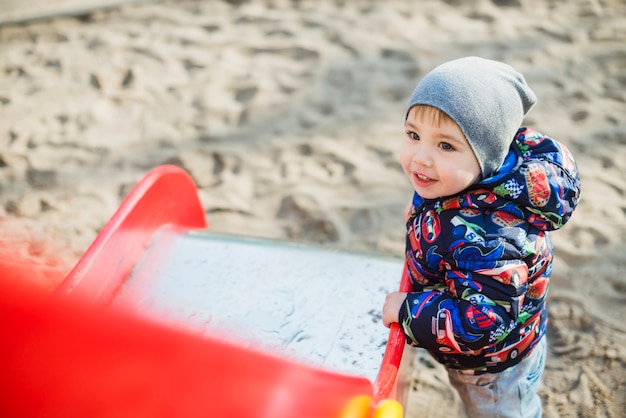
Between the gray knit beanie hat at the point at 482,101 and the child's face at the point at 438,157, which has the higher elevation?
the gray knit beanie hat at the point at 482,101

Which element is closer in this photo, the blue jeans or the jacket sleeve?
the jacket sleeve

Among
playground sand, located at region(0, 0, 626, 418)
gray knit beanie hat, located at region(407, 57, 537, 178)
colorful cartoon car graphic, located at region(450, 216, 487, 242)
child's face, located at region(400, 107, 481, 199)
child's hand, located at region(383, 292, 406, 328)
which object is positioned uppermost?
gray knit beanie hat, located at region(407, 57, 537, 178)

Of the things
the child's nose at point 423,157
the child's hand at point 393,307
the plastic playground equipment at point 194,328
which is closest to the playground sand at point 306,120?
the plastic playground equipment at point 194,328

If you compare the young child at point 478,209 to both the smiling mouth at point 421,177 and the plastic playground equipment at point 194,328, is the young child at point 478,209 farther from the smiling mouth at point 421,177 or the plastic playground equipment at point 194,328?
the plastic playground equipment at point 194,328

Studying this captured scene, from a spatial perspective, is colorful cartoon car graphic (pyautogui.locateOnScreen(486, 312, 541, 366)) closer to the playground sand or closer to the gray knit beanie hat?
the gray knit beanie hat

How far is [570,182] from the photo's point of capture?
3.35 feet

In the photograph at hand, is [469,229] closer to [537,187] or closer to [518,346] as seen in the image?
[537,187]

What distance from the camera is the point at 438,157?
0.99 m

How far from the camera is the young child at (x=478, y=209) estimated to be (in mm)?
945

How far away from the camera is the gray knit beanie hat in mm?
948

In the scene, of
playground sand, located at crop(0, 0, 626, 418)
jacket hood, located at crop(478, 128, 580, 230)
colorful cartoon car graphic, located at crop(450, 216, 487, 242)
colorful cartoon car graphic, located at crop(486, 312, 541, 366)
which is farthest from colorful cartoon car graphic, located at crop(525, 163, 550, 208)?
playground sand, located at crop(0, 0, 626, 418)

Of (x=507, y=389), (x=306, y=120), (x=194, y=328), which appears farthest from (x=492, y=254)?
(x=306, y=120)

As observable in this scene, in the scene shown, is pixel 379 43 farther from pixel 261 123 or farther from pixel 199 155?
pixel 199 155

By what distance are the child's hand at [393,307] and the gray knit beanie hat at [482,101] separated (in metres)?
0.27
